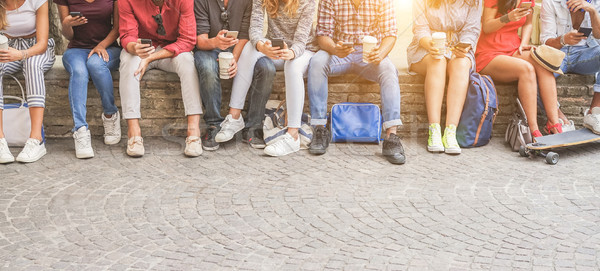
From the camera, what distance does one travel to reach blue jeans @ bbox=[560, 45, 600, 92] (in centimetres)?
572

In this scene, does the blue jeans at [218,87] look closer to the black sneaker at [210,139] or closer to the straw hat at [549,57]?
the black sneaker at [210,139]

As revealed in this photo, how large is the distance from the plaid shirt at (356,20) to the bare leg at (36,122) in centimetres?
251

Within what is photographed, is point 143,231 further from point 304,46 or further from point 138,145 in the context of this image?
point 304,46

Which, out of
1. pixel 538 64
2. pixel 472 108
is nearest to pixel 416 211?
pixel 472 108

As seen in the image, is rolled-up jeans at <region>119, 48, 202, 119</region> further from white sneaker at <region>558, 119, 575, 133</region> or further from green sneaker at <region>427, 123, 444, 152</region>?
white sneaker at <region>558, 119, 575, 133</region>

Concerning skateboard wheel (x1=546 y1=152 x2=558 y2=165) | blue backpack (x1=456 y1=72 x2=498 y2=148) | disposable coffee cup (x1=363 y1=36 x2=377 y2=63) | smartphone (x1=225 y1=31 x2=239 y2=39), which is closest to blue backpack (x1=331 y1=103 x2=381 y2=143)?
disposable coffee cup (x1=363 y1=36 x2=377 y2=63)

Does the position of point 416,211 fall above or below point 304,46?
below

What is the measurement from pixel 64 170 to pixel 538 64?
13.8ft

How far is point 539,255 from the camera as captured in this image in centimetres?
329

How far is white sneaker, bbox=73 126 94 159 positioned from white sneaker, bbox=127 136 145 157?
310 mm

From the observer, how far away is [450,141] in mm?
5367

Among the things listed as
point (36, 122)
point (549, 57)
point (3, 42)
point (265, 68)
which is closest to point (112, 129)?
point (36, 122)

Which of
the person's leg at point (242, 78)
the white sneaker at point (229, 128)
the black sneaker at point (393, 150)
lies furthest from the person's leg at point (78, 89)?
the black sneaker at point (393, 150)

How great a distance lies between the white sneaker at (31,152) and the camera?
16.1 ft
